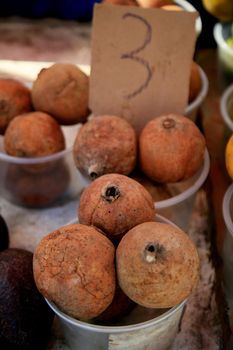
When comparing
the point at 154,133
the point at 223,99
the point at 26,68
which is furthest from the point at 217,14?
the point at 154,133

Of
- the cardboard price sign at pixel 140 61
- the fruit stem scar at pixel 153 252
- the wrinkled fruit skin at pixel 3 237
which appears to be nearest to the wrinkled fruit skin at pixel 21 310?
the wrinkled fruit skin at pixel 3 237

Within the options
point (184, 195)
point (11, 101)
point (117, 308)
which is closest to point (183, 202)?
point (184, 195)

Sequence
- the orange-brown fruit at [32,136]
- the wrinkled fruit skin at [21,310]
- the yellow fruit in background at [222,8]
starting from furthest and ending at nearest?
the yellow fruit in background at [222,8]
the orange-brown fruit at [32,136]
the wrinkled fruit skin at [21,310]

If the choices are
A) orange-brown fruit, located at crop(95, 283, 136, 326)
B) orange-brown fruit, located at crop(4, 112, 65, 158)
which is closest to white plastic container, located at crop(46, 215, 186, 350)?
orange-brown fruit, located at crop(95, 283, 136, 326)

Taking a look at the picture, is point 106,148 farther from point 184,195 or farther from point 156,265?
point 156,265

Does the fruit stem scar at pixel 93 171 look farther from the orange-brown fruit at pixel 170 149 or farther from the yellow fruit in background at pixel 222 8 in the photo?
the yellow fruit in background at pixel 222 8

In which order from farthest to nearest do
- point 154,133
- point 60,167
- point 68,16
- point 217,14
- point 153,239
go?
1. point 68,16
2. point 217,14
3. point 60,167
4. point 154,133
5. point 153,239

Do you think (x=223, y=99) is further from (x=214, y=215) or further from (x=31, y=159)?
(x=31, y=159)

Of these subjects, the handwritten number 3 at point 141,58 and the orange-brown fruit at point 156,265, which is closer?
the orange-brown fruit at point 156,265
